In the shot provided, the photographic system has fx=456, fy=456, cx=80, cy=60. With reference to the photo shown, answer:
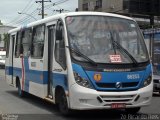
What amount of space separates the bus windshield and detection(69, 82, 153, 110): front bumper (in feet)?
2.61

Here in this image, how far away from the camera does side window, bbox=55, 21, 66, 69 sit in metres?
11.8

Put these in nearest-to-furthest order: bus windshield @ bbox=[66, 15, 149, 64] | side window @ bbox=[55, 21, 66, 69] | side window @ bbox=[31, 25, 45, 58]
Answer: bus windshield @ bbox=[66, 15, 149, 64] < side window @ bbox=[55, 21, 66, 69] < side window @ bbox=[31, 25, 45, 58]

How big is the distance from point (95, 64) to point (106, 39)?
94 cm

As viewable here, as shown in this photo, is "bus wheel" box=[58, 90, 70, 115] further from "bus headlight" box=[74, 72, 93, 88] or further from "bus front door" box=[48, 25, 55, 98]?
"bus front door" box=[48, 25, 55, 98]

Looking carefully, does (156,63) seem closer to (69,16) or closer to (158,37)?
(158,37)

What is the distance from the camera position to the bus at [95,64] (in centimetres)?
1095

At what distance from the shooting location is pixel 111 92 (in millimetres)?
10977

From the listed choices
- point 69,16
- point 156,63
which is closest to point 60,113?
point 69,16

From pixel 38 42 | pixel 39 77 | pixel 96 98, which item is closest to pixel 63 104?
pixel 96 98

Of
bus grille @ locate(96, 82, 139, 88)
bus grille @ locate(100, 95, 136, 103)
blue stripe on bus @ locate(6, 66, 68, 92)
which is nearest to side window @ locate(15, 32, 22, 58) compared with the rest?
blue stripe on bus @ locate(6, 66, 68, 92)

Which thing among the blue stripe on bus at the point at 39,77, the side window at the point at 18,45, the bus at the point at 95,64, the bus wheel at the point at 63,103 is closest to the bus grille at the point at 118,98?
the bus at the point at 95,64

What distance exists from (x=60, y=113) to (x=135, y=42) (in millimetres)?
2835

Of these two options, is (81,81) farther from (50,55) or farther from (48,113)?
(50,55)

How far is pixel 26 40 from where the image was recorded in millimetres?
16328
